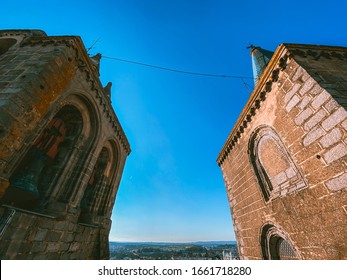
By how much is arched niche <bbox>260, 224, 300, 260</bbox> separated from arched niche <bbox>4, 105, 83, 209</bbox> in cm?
656

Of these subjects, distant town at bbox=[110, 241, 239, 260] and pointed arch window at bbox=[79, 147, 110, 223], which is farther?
distant town at bbox=[110, 241, 239, 260]

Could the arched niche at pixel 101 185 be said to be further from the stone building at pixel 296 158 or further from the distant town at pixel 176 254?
the distant town at pixel 176 254

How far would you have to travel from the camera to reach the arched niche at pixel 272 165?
438 cm

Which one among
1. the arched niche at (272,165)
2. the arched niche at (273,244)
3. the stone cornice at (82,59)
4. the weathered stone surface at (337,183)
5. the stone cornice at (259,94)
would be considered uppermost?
the stone cornice at (82,59)

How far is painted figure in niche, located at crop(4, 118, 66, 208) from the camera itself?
4.56m

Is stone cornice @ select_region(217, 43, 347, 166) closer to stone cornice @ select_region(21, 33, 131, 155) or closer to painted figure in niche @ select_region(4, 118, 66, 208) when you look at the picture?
stone cornice @ select_region(21, 33, 131, 155)

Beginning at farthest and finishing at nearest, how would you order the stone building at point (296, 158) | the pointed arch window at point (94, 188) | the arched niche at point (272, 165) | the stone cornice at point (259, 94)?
1. the pointed arch window at point (94, 188)
2. the stone cornice at point (259, 94)
3. the arched niche at point (272, 165)
4. the stone building at point (296, 158)

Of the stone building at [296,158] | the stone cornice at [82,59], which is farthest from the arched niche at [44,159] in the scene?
the stone building at [296,158]

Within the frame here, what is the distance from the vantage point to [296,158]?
13.4ft

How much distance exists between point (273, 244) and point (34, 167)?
7256mm

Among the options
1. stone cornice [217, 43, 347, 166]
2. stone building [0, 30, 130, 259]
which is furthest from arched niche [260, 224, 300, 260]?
stone building [0, 30, 130, 259]

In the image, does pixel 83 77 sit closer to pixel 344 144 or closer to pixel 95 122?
pixel 95 122

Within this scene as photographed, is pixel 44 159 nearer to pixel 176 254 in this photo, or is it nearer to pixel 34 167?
pixel 34 167
